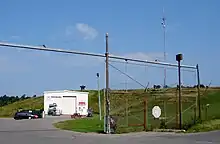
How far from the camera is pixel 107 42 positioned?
29.6m

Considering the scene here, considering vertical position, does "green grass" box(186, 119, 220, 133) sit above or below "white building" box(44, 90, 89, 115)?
below

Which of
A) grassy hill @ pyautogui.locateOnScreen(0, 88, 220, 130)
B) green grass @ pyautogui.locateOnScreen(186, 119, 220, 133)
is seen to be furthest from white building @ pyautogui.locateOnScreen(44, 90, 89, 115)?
green grass @ pyautogui.locateOnScreen(186, 119, 220, 133)

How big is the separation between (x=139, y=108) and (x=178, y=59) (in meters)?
20.3

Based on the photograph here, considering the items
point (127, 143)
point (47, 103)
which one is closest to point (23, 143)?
point (127, 143)

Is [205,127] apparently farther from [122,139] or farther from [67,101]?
[67,101]

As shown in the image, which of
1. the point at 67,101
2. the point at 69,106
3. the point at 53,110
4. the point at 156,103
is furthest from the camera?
the point at 69,106

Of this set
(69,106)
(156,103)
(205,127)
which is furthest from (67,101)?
(205,127)

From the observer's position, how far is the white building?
8406 cm

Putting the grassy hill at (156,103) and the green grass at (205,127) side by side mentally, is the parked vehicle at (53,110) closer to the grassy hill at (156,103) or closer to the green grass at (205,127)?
the grassy hill at (156,103)

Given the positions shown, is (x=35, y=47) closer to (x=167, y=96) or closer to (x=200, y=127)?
(x=200, y=127)

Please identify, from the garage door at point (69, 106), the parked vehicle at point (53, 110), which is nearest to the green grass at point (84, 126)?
the parked vehicle at point (53, 110)

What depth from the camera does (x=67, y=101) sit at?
278 feet

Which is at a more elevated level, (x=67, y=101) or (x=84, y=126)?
(x=67, y=101)

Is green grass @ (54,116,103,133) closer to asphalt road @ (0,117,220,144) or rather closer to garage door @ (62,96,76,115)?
asphalt road @ (0,117,220,144)
